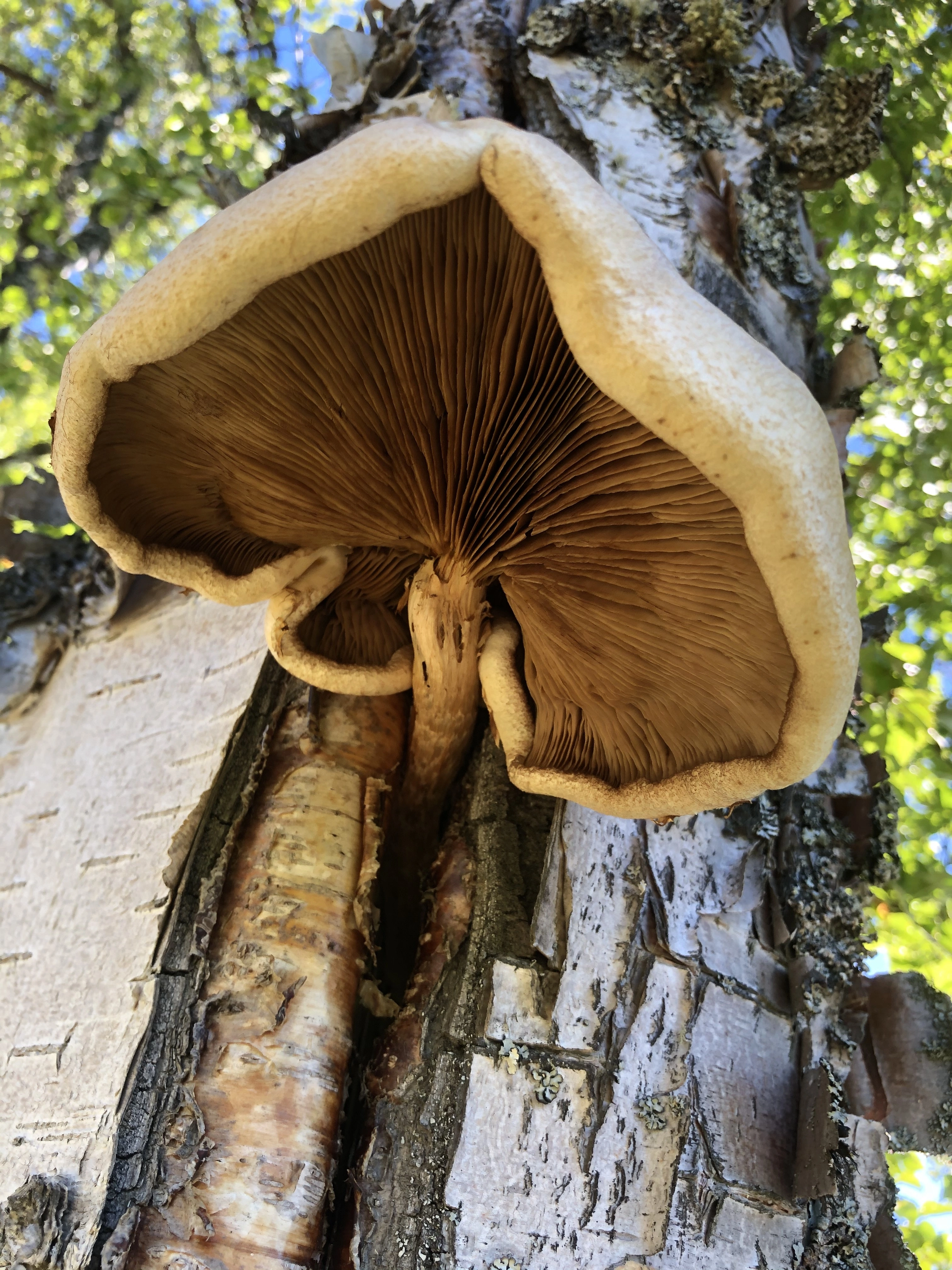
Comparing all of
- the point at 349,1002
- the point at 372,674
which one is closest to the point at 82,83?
the point at 372,674

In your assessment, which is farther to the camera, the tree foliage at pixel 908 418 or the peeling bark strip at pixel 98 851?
the tree foliage at pixel 908 418

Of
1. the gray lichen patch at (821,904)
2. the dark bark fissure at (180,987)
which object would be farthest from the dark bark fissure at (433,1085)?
the gray lichen patch at (821,904)

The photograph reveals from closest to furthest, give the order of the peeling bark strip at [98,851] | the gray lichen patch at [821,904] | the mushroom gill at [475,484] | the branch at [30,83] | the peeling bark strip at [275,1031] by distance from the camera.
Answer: the mushroom gill at [475,484] → the peeling bark strip at [275,1031] → the peeling bark strip at [98,851] → the gray lichen patch at [821,904] → the branch at [30,83]

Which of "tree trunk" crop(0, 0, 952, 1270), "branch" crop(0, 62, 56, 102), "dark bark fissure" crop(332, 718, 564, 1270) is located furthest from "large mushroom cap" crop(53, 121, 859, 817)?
"branch" crop(0, 62, 56, 102)

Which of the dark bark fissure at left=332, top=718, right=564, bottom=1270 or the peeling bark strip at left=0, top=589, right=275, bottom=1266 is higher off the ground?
the peeling bark strip at left=0, top=589, right=275, bottom=1266

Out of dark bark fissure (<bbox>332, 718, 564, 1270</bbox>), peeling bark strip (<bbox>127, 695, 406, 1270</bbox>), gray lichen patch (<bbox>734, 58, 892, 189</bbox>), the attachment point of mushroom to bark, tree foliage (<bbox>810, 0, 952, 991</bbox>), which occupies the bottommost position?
tree foliage (<bbox>810, 0, 952, 991</bbox>)

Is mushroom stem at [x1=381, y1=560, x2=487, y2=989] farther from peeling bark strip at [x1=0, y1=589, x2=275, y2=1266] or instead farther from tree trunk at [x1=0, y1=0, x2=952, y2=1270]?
peeling bark strip at [x1=0, y1=589, x2=275, y2=1266]

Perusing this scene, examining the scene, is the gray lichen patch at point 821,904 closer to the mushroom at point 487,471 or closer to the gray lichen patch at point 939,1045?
the gray lichen patch at point 939,1045
